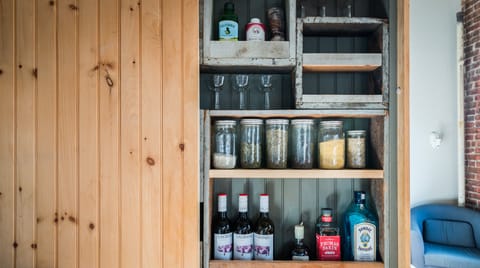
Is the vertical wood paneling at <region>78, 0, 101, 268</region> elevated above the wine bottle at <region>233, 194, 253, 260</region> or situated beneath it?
Result: elevated above

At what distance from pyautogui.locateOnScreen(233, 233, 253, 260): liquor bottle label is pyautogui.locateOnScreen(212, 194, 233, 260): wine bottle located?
2 cm

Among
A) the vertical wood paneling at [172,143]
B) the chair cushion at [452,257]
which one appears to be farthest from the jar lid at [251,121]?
A: the chair cushion at [452,257]

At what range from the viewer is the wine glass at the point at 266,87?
1.57 meters

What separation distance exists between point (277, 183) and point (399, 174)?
0.49m

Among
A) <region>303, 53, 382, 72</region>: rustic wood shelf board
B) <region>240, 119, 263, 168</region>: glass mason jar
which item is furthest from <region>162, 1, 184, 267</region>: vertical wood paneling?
<region>303, 53, 382, 72</region>: rustic wood shelf board

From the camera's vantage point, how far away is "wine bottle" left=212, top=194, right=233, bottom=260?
147cm

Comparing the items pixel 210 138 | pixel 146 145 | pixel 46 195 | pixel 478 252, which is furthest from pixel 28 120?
pixel 478 252

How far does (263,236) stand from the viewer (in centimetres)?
149

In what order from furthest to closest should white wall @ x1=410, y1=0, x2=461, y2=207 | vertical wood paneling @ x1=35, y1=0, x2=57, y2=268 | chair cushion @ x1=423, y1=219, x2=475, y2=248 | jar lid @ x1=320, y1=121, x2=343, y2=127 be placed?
1. white wall @ x1=410, y1=0, x2=461, y2=207
2. chair cushion @ x1=423, y1=219, x2=475, y2=248
3. jar lid @ x1=320, y1=121, x2=343, y2=127
4. vertical wood paneling @ x1=35, y1=0, x2=57, y2=268

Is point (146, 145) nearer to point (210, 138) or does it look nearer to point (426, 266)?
point (210, 138)

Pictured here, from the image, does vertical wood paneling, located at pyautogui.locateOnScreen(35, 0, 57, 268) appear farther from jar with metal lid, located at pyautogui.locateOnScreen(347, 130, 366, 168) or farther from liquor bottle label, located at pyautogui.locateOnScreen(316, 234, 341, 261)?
jar with metal lid, located at pyautogui.locateOnScreen(347, 130, 366, 168)

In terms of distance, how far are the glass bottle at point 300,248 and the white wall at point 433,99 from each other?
2658mm

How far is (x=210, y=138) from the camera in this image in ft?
4.80

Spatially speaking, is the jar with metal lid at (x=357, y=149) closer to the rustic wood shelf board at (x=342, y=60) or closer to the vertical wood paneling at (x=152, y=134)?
the rustic wood shelf board at (x=342, y=60)
